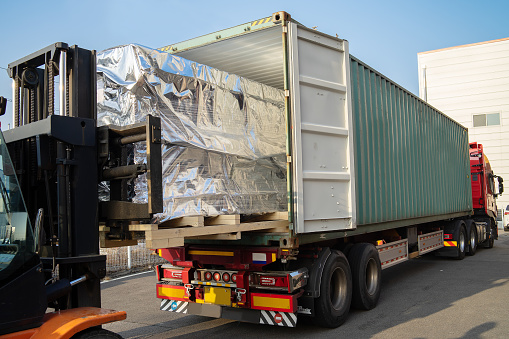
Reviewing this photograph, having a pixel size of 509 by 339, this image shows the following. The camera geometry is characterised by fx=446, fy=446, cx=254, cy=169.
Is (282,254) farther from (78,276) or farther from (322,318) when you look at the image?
(78,276)

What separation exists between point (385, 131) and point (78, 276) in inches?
205

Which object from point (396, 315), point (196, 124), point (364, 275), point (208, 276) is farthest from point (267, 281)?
point (396, 315)

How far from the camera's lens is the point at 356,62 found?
6.21 metres

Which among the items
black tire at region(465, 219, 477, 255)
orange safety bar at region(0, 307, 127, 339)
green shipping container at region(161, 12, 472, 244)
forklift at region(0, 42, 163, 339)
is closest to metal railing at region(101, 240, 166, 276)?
green shipping container at region(161, 12, 472, 244)

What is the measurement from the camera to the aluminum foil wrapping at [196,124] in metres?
4.06

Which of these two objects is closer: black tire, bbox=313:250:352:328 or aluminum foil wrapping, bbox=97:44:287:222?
aluminum foil wrapping, bbox=97:44:287:222

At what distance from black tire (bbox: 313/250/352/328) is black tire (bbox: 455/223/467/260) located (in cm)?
677

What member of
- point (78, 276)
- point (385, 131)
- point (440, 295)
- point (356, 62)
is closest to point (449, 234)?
point (440, 295)

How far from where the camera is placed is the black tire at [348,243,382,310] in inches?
233

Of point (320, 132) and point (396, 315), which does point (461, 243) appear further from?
point (320, 132)

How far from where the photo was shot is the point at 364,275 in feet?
19.7

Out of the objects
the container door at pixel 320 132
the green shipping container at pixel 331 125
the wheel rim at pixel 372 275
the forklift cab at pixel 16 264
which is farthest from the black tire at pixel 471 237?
the forklift cab at pixel 16 264

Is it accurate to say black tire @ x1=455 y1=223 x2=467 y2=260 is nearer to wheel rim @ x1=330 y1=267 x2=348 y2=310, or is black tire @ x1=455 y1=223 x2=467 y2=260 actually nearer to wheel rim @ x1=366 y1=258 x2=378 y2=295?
wheel rim @ x1=366 y1=258 x2=378 y2=295

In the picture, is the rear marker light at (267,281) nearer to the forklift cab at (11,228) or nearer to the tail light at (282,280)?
the tail light at (282,280)
